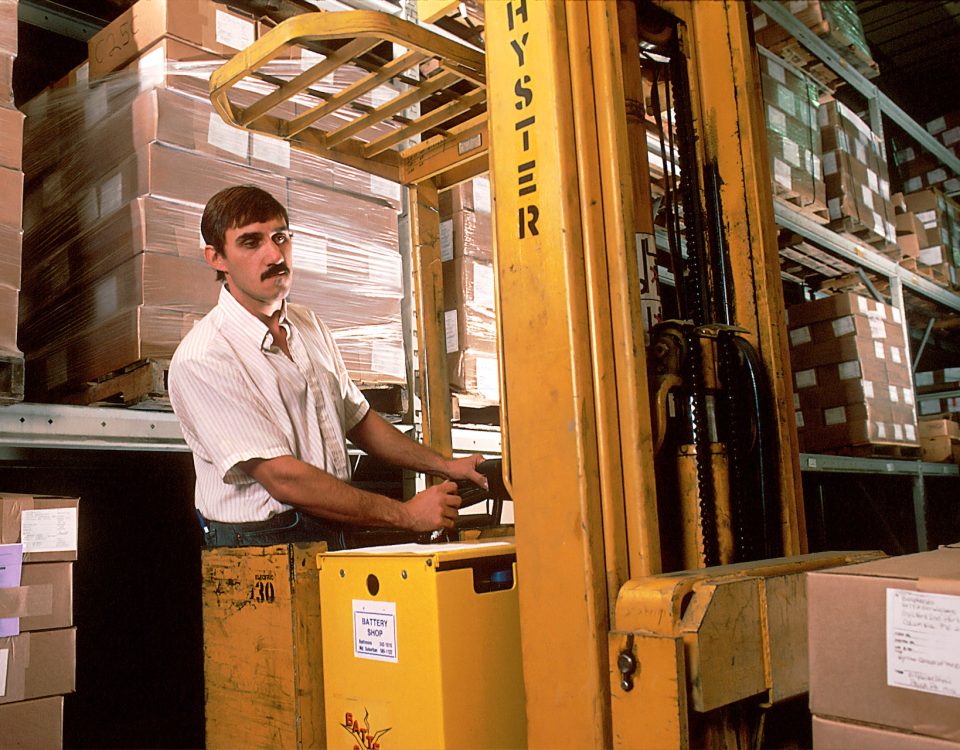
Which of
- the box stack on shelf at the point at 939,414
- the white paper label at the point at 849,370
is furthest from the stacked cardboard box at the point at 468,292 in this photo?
the box stack on shelf at the point at 939,414

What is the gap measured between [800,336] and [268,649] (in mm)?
5171

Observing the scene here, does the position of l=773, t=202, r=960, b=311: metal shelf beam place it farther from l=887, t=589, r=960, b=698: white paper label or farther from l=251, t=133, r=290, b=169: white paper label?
l=887, t=589, r=960, b=698: white paper label

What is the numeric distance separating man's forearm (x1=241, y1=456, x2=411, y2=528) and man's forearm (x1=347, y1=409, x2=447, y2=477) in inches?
17.1

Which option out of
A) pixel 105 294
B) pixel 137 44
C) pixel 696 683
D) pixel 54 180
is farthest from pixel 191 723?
pixel 696 683

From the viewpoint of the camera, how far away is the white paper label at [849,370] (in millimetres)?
5816

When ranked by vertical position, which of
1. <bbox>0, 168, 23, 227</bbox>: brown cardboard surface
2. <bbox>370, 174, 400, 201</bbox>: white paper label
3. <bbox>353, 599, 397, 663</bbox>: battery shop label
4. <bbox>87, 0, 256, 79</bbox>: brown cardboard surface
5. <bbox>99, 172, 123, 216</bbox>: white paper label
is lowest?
<bbox>353, 599, 397, 663</bbox>: battery shop label

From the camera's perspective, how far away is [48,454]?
3.50 m

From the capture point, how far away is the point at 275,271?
2.97 metres

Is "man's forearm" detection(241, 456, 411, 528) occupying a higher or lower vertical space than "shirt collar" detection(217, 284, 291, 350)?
lower

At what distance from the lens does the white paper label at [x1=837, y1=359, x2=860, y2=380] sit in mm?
5816

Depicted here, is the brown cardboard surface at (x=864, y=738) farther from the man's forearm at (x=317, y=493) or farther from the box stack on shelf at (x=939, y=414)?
the box stack on shelf at (x=939, y=414)

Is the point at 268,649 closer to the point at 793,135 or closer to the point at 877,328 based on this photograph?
the point at 793,135

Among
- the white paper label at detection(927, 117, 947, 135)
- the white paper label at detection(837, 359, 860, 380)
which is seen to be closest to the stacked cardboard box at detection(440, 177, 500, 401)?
the white paper label at detection(837, 359, 860, 380)

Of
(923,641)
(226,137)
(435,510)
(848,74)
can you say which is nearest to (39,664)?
(435,510)
